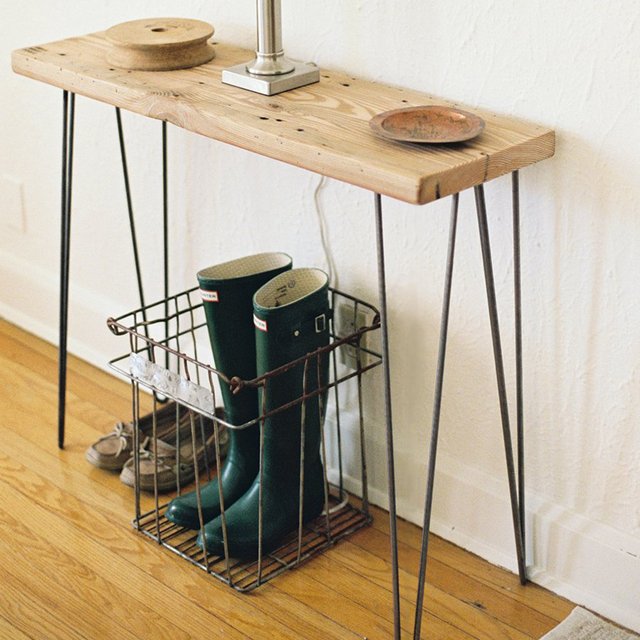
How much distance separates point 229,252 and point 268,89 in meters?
0.49

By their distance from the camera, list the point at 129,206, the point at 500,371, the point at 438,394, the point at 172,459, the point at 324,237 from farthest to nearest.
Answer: the point at 129,206, the point at 172,459, the point at 324,237, the point at 500,371, the point at 438,394

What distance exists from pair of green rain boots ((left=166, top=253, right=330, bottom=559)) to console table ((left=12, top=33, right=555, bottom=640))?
0.28 m

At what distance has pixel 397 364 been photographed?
1764mm

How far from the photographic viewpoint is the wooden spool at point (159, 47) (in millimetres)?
1647

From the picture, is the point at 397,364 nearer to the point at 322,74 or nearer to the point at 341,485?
the point at 341,485

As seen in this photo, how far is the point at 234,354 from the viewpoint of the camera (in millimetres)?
1731

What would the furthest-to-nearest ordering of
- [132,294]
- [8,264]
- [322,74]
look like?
1. [8,264]
2. [132,294]
3. [322,74]

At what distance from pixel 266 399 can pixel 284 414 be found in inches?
1.6

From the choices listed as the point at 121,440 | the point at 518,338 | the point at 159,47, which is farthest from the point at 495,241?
the point at 121,440

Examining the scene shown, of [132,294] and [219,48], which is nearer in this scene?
[219,48]

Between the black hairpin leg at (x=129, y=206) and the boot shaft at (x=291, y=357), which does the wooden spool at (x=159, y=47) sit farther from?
the boot shaft at (x=291, y=357)

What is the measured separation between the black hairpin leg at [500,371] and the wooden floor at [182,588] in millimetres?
90

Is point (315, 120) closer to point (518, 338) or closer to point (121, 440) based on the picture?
point (518, 338)

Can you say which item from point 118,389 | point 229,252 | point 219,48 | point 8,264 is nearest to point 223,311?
point 229,252
